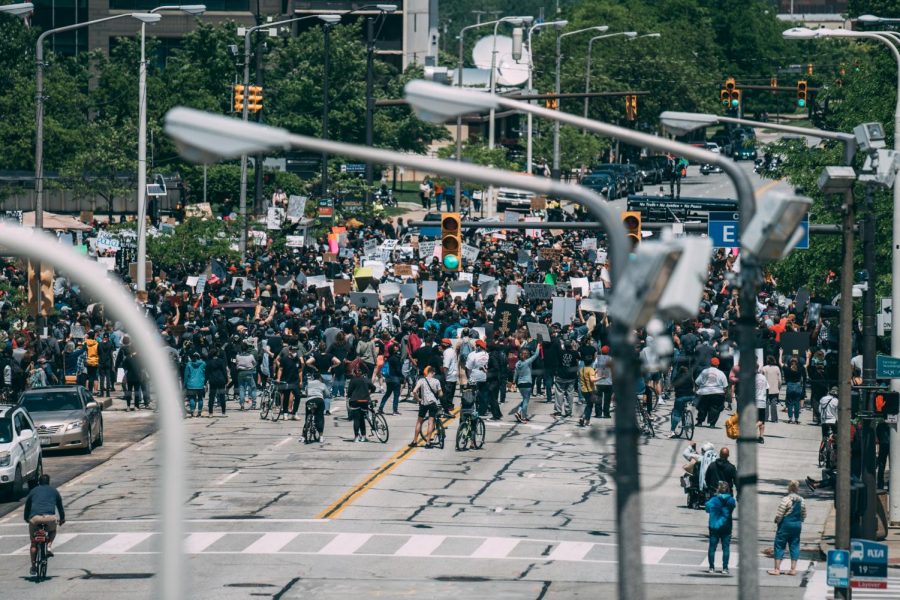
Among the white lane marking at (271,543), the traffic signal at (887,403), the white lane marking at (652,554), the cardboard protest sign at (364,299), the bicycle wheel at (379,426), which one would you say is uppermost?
the cardboard protest sign at (364,299)

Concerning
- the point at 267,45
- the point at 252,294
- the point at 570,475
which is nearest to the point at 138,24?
the point at 267,45

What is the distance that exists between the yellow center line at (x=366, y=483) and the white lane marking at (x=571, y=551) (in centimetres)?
380

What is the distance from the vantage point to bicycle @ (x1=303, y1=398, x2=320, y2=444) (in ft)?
107

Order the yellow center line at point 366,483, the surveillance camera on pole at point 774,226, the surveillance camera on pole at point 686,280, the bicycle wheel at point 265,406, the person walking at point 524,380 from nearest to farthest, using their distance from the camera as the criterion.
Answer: the surveillance camera on pole at point 686,280 → the surveillance camera on pole at point 774,226 → the yellow center line at point 366,483 → the person walking at point 524,380 → the bicycle wheel at point 265,406

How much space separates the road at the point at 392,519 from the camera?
22.2m

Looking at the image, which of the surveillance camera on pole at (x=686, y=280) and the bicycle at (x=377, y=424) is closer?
the surveillance camera on pole at (x=686, y=280)

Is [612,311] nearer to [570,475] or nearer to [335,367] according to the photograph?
[570,475]

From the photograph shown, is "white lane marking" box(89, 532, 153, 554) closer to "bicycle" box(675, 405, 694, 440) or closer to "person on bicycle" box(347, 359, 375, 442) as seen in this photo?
"person on bicycle" box(347, 359, 375, 442)

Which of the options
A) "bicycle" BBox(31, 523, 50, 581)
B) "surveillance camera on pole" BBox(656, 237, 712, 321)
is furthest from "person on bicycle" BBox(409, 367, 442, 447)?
"surveillance camera on pole" BBox(656, 237, 712, 321)

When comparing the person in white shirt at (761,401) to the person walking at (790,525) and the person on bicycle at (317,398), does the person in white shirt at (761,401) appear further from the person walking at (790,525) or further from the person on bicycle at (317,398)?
the person walking at (790,525)

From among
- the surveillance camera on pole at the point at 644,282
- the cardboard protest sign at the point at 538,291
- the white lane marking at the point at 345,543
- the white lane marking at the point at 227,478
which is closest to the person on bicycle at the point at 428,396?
the white lane marking at the point at 227,478

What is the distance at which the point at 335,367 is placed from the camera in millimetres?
36500

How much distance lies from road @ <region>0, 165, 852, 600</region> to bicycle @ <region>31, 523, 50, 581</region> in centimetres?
25

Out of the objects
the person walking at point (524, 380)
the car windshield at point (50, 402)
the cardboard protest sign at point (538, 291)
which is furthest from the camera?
the cardboard protest sign at point (538, 291)
